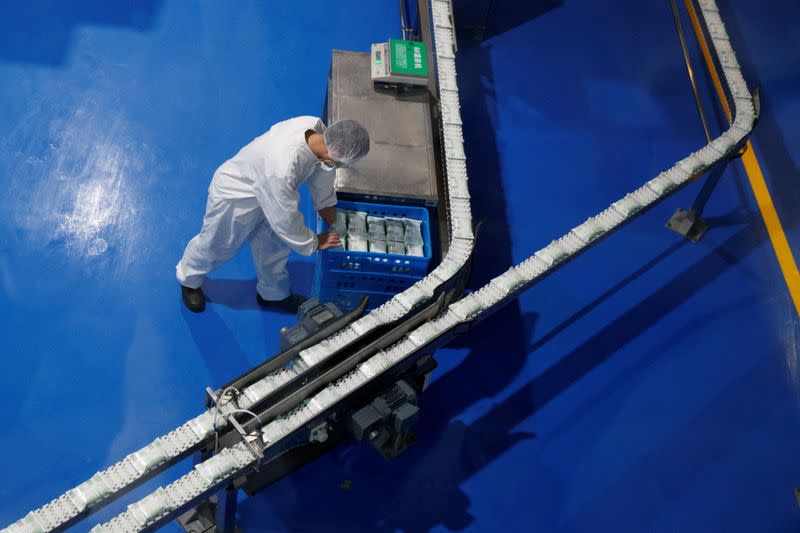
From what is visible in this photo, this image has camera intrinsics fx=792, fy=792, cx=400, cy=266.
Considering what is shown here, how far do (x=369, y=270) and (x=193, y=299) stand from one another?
1.22m

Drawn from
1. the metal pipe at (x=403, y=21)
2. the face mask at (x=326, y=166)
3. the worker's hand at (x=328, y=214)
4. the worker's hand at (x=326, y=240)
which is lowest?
the worker's hand at (x=326, y=240)

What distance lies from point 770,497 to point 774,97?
3.98 meters

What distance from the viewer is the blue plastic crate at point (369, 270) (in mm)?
4867

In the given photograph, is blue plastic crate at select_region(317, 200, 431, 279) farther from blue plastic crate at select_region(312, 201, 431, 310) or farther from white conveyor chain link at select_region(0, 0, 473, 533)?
white conveyor chain link at select_region(0, 0, 473, 533)

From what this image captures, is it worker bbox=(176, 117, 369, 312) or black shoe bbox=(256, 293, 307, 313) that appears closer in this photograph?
worker bbox=(176, 117, 369, 312)

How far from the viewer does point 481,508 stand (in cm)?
485

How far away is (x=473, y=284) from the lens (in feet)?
18.9

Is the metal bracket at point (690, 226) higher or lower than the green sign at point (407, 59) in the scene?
lower

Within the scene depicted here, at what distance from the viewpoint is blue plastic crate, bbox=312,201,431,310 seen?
4867 mm

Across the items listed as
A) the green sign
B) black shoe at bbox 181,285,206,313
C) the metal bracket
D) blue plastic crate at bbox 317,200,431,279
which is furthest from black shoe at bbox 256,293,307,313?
the metal bracket

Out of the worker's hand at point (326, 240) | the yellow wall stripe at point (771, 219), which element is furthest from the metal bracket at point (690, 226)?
the worker's hand at point (326, 240)

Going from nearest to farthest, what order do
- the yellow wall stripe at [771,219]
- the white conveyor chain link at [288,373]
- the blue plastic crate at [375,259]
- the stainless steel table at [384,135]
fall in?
the white conveyor chain link at [288,373] → the blue plastic crate at [375,259] → the stainless steel table at [384,135] → the yellow wall stripe at [771,219]

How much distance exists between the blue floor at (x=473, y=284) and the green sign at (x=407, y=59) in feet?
3.28

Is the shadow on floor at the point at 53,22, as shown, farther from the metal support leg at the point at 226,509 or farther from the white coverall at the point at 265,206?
the metal support leg at the point at 226,509
